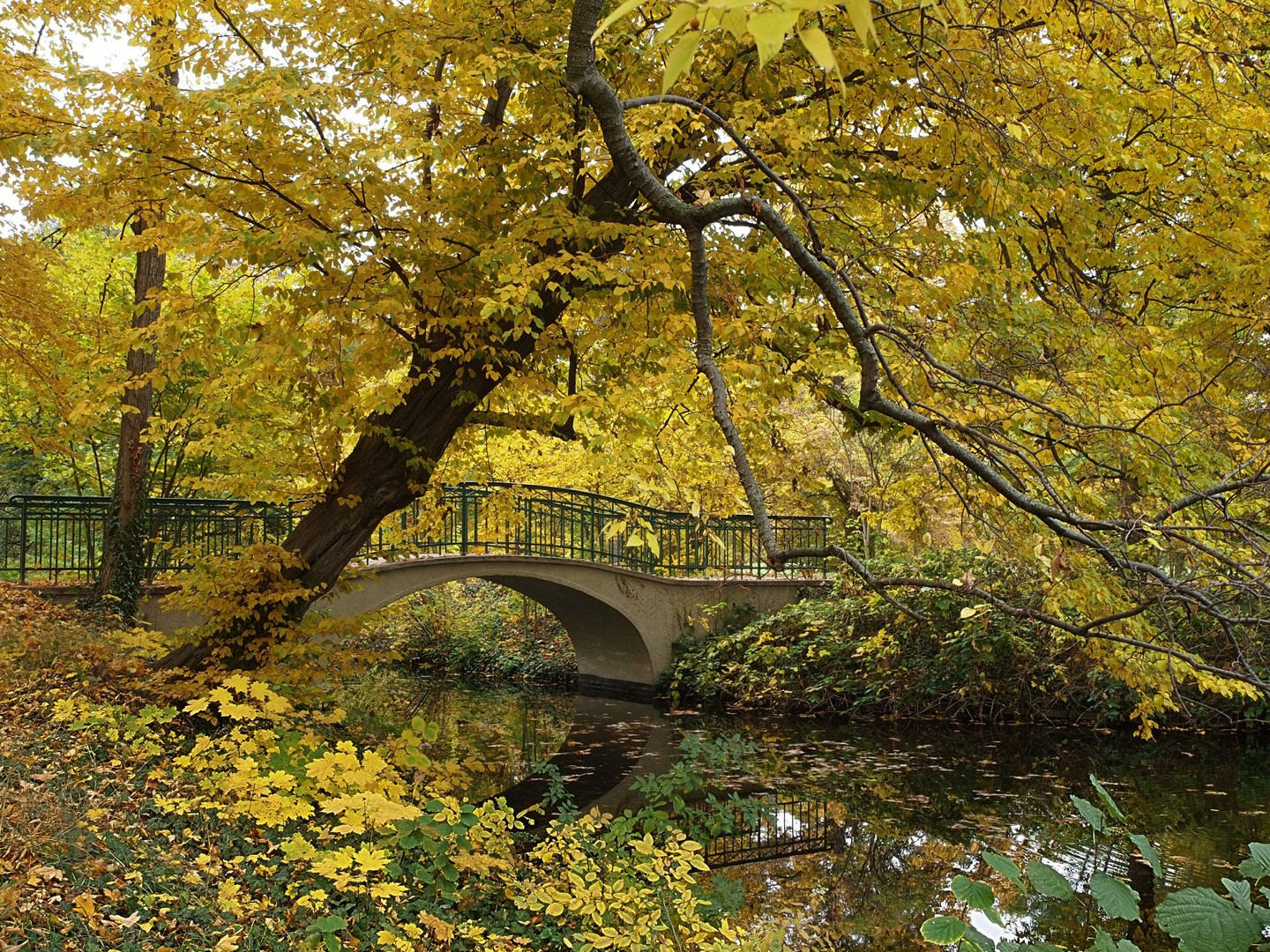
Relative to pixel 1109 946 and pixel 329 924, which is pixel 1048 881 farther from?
pixel 329 924

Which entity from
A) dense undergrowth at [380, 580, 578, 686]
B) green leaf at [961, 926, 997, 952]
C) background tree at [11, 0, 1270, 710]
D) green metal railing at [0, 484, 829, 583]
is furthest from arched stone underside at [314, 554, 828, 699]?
green leaf at [961, 926, 997, 952]

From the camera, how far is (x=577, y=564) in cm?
1511

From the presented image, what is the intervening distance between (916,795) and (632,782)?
288cm

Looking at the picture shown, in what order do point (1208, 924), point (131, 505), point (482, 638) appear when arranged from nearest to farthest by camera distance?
point (1208, 924)
point (131, 505)
point (482, 638)

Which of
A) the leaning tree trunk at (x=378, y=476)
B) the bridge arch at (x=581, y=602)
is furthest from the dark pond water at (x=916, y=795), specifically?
the leaning tree trunk at (x=378, y=476)

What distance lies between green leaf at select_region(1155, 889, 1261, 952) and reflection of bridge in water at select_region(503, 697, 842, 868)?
14.2 ft

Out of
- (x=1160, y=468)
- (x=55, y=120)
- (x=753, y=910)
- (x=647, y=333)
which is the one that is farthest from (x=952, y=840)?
(x=55, y=120)

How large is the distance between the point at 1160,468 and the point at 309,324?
15.8 feet

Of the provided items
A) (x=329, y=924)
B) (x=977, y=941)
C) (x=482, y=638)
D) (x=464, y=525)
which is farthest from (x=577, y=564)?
(x=977, y=941)

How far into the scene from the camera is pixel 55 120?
5.49 metres

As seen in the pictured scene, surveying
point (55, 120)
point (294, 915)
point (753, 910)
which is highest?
point (55, 120)

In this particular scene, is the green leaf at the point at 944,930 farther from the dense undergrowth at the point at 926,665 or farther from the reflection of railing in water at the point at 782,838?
the dense undergrowth at the point at 926,665

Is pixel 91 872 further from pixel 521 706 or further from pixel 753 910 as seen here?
pixel 521 706

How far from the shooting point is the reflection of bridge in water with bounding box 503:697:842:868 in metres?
7.62
